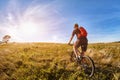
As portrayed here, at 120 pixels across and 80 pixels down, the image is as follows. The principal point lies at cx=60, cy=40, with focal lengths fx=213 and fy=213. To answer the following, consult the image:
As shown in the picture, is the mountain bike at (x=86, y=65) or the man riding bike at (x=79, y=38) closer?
the mountain bike at (x=86, y=65)

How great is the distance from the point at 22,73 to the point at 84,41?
15.5 ft

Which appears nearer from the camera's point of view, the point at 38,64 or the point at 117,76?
the point at 117,76

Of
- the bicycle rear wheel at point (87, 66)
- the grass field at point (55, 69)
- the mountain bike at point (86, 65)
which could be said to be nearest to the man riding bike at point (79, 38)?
the mountain bike at point (86, 65)

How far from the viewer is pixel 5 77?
1361 centimetres

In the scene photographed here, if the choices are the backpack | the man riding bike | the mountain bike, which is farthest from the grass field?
the backpack

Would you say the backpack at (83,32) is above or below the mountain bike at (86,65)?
above

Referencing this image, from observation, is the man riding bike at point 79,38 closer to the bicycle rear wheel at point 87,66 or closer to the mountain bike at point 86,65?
the mountain bike at point 86,65

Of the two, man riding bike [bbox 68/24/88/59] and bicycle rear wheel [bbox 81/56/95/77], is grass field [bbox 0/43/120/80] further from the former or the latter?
man riding bike [bbox 68/24/88/59]

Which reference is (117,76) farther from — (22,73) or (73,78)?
(22,73)

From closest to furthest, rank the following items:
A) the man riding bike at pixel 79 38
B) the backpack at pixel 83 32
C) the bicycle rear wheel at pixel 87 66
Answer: the bicycle rear wheel at pixel 87 66 → the backpack at pixel 83 32 → the man riding bike at pixel 79 38

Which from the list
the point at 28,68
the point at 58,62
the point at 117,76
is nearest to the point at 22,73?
the point at 28,68

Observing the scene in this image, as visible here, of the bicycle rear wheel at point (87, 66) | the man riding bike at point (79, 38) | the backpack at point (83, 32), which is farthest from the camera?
the man riding bike at point (79, 38)

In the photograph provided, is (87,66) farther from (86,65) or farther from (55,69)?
(55,69)

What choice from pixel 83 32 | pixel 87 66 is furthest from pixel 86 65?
pixel 83 32
